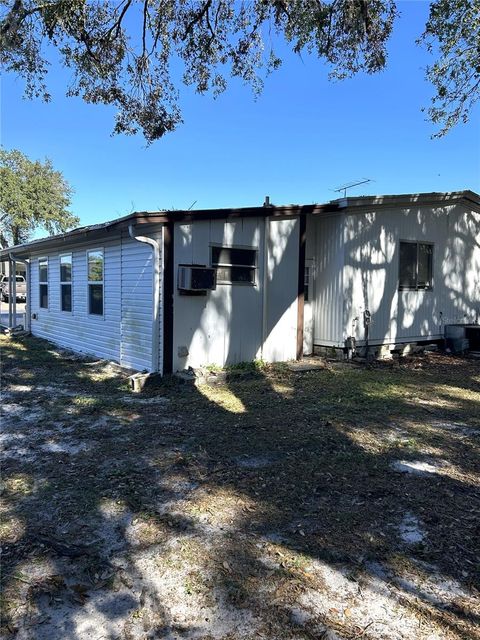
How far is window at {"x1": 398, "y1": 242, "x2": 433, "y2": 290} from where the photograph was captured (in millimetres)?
10203

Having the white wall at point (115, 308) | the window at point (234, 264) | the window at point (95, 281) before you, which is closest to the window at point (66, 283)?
the white wall at point (115, 308)

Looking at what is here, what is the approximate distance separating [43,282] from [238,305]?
21.7 ft

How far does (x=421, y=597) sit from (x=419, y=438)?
8.55 ft

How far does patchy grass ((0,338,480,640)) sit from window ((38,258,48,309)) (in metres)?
6.66

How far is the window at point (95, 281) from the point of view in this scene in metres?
9.09

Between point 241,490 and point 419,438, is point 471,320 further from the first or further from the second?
point 241,490

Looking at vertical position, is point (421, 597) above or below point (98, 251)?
below

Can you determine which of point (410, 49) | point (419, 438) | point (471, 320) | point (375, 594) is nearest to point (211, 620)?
point (375, 594)

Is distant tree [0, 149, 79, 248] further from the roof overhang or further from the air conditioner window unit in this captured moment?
the air conditioner window unit

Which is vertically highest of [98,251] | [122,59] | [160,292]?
[122,59]

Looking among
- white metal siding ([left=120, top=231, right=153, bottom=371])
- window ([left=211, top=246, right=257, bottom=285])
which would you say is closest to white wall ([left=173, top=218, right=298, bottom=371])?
window ([left=211, top=246, right=257, bottom=285])

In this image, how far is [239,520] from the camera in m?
2.99

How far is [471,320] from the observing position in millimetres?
11914

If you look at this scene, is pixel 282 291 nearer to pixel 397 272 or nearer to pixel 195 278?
pixel 195 278
